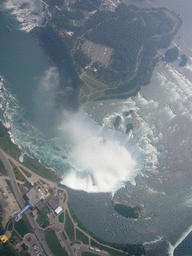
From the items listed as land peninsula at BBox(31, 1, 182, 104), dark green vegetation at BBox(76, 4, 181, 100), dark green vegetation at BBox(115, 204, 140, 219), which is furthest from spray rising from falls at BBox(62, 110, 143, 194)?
dark green vegetation at BBox(76, 4, 181, 100)

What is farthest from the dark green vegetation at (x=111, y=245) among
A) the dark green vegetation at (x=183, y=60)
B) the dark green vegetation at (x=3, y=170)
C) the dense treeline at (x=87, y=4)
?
the dense treeline at (x=87, y=4)

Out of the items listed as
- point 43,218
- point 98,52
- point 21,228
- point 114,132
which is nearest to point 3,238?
point 21,228

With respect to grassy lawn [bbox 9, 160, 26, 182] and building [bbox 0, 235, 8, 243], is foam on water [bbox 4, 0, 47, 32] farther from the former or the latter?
building [bbox 0, 235, 8, 243]

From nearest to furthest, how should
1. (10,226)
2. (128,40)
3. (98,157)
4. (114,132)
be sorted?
(10,226)
(98,157)
(114,132)
(128,40)

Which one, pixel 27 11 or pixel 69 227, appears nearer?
pixel 69 227

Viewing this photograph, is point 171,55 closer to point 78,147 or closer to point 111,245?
point 78,147

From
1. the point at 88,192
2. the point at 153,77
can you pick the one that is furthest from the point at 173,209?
the point at 153,77

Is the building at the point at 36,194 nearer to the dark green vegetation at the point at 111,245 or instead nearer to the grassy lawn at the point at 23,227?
the grassy lawn at the point at 23,227

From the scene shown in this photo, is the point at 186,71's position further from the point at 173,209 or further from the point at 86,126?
the point at 173,209
